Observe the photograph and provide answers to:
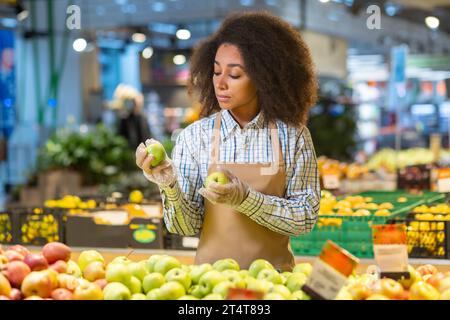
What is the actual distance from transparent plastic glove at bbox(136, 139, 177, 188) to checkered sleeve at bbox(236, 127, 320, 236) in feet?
0.94

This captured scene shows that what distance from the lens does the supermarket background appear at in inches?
208

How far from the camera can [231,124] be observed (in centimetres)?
365

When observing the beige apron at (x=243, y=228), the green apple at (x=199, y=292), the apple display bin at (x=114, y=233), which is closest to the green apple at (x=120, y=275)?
the green apple at (x=199, y=292)

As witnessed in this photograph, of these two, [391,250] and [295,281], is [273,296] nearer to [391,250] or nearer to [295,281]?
[295,281]

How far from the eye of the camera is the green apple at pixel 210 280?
108 inches

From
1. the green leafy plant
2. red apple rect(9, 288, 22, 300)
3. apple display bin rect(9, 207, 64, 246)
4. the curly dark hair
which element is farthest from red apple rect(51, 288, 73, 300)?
the green leafy plant

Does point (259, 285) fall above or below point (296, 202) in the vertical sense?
below

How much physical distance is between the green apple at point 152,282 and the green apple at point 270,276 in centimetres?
32

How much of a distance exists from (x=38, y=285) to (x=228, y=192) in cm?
80

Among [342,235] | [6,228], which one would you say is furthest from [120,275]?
[6,228]

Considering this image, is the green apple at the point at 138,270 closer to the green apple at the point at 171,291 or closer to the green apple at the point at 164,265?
the green apple at the point at 164,265

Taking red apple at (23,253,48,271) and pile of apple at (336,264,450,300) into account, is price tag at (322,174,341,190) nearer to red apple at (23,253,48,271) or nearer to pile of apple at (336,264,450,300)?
pile of apple at (336,264,450,300)
